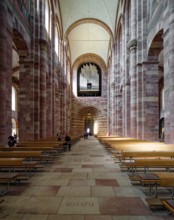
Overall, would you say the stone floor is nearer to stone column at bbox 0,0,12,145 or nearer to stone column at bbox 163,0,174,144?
stone column at bbox 0,0,12,145

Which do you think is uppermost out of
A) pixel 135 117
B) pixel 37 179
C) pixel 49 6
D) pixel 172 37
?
pixel 49 6

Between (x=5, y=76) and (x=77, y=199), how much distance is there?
926 centimetres

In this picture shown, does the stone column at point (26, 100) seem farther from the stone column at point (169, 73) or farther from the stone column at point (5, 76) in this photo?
the stone column at point (169, 73)

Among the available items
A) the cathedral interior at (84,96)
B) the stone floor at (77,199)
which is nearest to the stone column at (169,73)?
the cathedral interior at (84,96)

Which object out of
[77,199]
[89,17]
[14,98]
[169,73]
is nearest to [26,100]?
[169,73]

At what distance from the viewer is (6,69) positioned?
12.9m

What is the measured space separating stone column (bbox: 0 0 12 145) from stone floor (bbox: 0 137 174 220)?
5.31 m

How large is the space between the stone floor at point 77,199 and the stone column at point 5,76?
209 inches

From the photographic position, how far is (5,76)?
12.6m

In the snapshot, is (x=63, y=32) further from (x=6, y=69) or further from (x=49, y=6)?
(x=6, y=69)

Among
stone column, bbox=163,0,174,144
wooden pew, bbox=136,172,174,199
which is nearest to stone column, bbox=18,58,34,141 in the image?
stone column, bbox=163,0,174,144

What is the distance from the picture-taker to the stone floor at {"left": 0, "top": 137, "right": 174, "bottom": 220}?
14.5 ft

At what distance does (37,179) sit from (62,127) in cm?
2762

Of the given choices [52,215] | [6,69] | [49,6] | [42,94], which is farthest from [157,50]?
[52,215]
